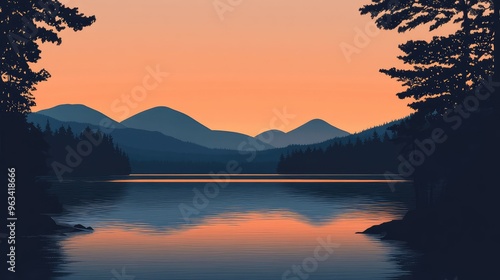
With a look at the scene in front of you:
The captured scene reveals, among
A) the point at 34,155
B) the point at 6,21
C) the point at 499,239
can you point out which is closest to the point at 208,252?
the point at 499,239

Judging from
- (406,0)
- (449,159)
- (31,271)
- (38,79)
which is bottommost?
(31,271)

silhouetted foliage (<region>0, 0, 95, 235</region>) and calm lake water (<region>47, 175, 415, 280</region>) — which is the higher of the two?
silhouetted foliage (<region>0, 0, 95, 235</region>)

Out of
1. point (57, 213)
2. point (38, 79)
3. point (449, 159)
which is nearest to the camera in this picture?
point (449, 159)

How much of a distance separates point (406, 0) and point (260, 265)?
23.6 m

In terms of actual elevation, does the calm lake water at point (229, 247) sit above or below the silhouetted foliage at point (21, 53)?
below

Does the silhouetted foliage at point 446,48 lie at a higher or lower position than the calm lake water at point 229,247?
higher

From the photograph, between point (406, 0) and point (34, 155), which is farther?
point (34, 155)

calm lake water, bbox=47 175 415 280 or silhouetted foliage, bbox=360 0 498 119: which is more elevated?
silhouetted foliage, bbox=360 0 498 119

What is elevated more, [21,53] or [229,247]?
[21,53]

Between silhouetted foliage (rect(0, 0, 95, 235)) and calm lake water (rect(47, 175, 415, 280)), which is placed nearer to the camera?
calm lake water (rect(47, 175, 415, 280))

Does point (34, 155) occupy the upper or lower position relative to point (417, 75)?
lower

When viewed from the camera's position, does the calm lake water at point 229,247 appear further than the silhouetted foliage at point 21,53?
No

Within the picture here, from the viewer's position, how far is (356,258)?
40844 mm

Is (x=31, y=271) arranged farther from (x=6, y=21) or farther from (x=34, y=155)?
(x=34, y=155)
